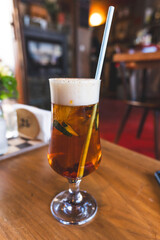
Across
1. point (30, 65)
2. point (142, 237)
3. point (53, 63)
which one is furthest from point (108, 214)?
point (53, 63)

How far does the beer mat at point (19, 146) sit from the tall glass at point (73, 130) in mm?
299

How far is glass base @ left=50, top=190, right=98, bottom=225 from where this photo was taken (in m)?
0.42

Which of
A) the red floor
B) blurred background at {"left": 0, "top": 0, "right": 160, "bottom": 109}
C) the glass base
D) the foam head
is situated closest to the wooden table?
the glass base

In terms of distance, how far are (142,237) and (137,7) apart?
17.3ft

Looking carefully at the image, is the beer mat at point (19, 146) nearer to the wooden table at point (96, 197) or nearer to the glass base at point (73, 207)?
the wooden table at point (96, 197)

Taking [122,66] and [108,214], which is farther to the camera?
[122,66]

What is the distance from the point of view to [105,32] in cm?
39

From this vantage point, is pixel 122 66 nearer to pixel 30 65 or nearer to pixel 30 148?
pixel 30 148

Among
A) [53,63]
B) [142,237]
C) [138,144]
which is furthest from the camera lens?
[53,63]

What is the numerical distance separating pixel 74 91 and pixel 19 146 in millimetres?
455

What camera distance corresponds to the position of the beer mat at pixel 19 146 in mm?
687

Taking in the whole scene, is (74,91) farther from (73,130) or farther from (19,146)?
(19,146)

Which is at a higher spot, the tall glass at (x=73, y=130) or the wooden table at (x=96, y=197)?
the tall glass at (x=73, y=130)

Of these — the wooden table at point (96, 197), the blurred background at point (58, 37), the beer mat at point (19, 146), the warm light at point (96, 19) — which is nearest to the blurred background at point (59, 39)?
the blurred background at point (58, 37)
